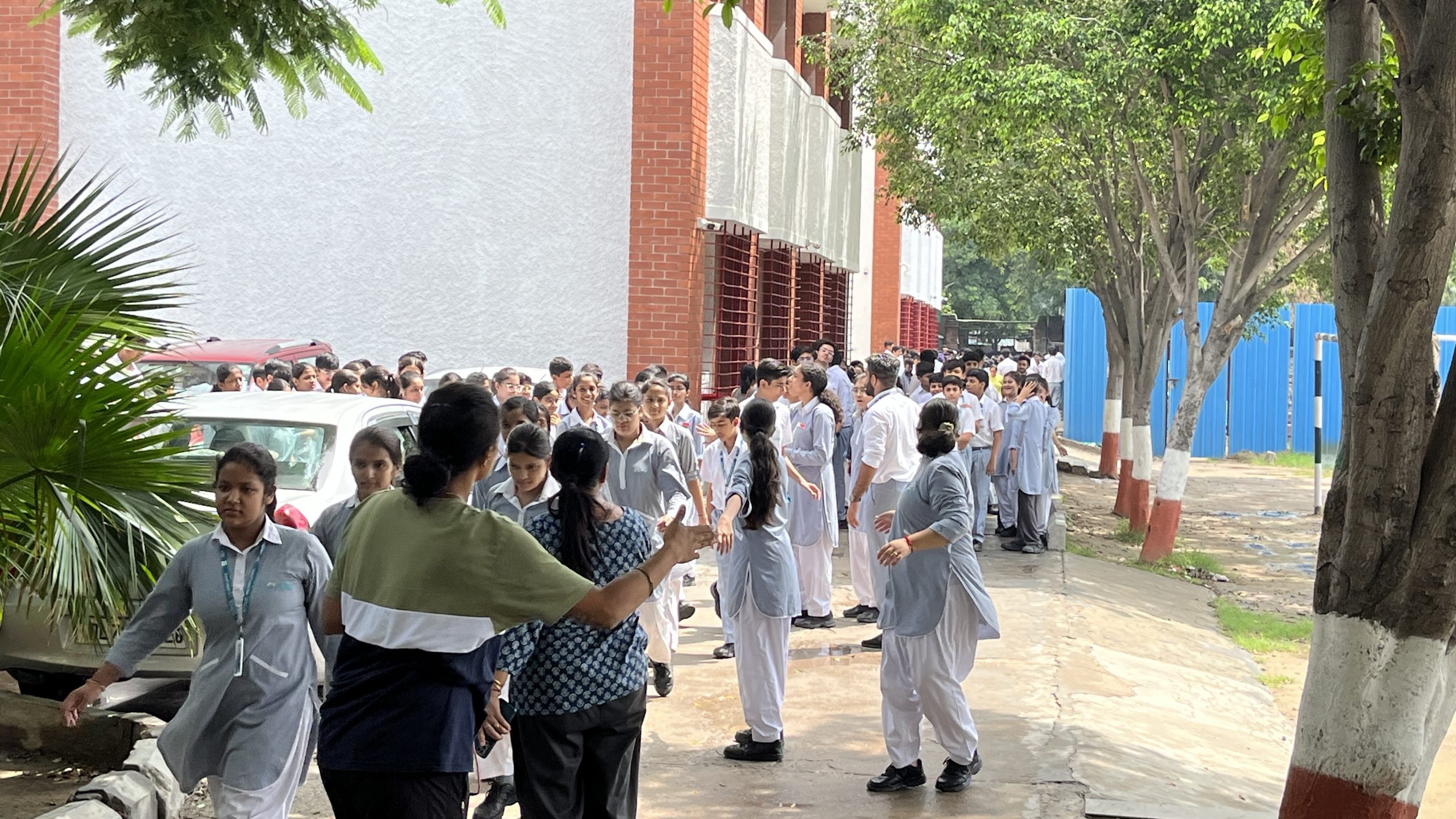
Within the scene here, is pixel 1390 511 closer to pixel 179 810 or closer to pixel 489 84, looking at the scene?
pixel 179 810

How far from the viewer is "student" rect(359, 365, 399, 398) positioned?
10945mm

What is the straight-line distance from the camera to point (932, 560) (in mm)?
6809

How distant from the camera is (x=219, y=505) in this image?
15.7ft

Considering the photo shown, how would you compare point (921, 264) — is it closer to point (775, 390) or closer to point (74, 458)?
point (775, 390)

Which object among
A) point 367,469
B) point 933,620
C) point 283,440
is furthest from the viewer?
point 283,440

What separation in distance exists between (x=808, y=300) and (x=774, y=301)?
149 inches

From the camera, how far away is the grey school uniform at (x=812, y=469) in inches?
424

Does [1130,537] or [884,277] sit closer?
[1130,537]

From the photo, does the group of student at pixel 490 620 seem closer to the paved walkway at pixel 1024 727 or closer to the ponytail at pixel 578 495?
the ponytail at pixel 578 495

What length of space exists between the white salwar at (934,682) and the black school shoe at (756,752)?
80cm

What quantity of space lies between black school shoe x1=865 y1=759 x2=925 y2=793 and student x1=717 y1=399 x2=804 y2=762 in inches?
28.6

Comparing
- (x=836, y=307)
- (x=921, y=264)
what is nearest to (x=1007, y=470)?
(x=836, y=307)

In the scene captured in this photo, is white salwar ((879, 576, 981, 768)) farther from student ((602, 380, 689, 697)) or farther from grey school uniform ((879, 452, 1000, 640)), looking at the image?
student ((602, 380, 689, 697))

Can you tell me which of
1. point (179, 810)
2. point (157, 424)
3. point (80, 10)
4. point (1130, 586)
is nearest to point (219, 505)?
point (157, 424)
